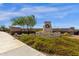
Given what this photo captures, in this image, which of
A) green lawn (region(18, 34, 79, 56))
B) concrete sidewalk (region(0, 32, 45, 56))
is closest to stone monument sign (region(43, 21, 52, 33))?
green lawn (region(18, 34, 79, 56))

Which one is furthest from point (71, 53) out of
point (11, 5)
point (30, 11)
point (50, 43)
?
point (11, 5)

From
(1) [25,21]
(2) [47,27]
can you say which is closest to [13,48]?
(1) [25,21]

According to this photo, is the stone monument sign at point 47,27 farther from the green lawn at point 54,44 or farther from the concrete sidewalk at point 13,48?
the concrete sidewalk at point 13,48

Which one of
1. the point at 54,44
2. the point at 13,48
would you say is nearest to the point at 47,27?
the point at 54,44

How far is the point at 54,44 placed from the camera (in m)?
2.42

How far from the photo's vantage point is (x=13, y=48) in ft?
7.89

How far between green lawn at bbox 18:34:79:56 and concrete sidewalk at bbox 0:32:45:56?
1.9 inches

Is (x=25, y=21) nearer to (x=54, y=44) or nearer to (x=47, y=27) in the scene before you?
(x=47, y=27)

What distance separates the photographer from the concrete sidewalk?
2385 mm

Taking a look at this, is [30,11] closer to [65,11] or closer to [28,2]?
[28,2]

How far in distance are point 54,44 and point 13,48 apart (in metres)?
0.43

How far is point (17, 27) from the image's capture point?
246 cm

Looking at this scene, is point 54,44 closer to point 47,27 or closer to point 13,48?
point 47,27

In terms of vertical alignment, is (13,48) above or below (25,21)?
below
